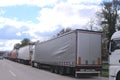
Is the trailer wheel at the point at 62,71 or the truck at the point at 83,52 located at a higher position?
the truck at the point at 83,52

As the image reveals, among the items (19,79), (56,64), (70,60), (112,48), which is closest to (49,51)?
(56,64)

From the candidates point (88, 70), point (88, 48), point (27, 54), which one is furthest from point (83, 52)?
point (27, 54)

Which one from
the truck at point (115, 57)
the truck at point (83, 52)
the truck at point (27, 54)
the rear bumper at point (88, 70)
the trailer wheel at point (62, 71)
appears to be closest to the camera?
the truck at point (115, 57)

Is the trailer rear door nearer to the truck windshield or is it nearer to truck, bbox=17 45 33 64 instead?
the truck windshield

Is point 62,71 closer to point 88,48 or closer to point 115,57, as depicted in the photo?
point 88,48

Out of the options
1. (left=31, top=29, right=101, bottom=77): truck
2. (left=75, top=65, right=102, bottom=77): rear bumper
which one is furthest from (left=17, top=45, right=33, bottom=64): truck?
(left=75, top=65, right=102, bottom=77): rear bumper

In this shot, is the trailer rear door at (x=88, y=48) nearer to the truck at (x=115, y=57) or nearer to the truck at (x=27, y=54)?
the truck at (x=115, y=57)

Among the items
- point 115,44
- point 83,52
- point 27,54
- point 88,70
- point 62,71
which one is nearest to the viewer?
point 115,44

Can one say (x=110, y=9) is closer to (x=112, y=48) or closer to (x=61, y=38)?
(x=61, y=38)

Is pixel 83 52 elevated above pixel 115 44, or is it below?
below

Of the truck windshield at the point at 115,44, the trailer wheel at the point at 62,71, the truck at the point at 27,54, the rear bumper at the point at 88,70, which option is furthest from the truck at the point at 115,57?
the truck at the point at 27,54

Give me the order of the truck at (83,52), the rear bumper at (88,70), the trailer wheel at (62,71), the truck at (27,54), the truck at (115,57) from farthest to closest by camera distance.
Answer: the truck at (27,54) < the trailer wheel at (62,71) < the truck at (83,52) < the rear bumper at (88,70) < the truck at (115,57)

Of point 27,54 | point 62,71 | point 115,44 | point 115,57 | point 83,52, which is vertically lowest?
point 62,71

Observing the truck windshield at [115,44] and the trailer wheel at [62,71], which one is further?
the trailer wheel at [62,71]
